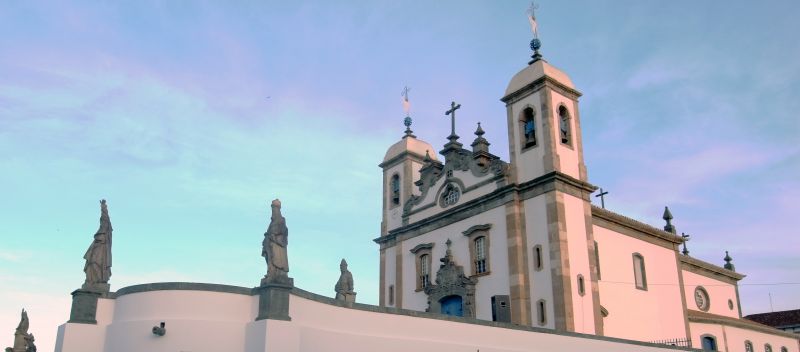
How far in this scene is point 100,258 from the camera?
65.1 feet

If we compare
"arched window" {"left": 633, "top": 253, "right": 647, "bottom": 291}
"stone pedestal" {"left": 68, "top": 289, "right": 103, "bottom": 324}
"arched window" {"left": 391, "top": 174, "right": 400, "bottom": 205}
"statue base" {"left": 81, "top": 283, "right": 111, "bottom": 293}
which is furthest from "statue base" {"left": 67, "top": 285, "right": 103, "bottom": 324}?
"arched window" {"left": 633, "top": 253, "right": 647, "bottom": 291}

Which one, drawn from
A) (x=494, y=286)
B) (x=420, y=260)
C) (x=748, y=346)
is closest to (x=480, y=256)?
(x=494, y=286)

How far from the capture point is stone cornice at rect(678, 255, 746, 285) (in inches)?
1425

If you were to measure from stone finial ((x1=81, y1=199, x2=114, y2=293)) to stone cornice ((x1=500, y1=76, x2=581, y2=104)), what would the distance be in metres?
17.3

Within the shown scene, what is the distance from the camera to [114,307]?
751 inches

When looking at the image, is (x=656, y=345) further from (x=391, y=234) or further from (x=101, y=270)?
(x=101, y=270)

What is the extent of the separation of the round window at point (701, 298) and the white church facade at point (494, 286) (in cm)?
10

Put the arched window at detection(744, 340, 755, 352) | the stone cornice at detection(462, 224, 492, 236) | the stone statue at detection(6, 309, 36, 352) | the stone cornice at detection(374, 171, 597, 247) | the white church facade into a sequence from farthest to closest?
the arched window at detection(744, 340, 755, 352) → the stone cornice at detection(462, 224, 492, 236) → the stone cornice at detection(374, 171, 597, 247) → the stone statue at detection(6, 309, 36, 352) → the white church facade

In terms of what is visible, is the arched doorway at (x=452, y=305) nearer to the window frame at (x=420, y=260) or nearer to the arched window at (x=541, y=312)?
the window frame at (x=420, y=260)

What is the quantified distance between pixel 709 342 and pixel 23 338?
93.9 feet

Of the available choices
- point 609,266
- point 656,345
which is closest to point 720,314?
point 609,266

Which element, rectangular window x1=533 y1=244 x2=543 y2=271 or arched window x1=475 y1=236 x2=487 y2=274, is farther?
→ arched window x1=475 y1=236 x2=487 y2=274

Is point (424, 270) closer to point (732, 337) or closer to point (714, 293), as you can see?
point (732, 337)

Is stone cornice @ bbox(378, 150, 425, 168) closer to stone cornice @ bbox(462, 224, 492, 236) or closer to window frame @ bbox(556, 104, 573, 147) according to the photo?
stone cornice @ bbox(462, 224, 492, 236)
